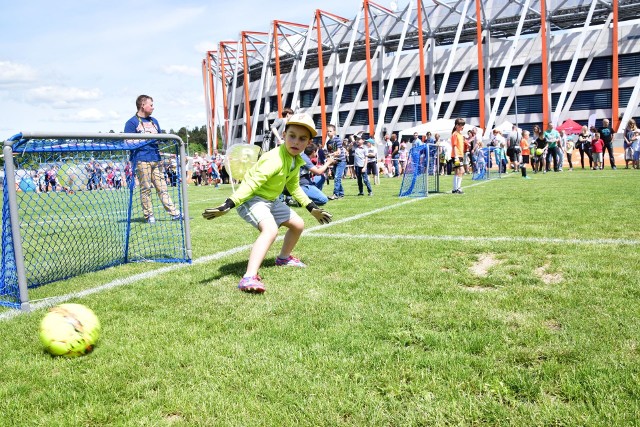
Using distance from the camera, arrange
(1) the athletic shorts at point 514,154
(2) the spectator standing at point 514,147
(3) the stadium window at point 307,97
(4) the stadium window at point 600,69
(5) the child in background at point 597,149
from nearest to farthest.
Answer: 1. (5) the child in background at point 597,149
2. (2) the spectator standing at point 514,147
3. (1) the athletic shorts at point 514,154
4. (4) the stadium window at point 600,69
5. (3) the stadium window at point 307,97

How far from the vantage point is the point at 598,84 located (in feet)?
132

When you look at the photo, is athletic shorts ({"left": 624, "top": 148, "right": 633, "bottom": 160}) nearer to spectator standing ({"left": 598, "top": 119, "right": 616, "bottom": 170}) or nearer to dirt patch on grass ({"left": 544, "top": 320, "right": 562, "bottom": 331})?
spectator standing ({"left": 598, "top": 119, "right": 616, "bottom": 170})

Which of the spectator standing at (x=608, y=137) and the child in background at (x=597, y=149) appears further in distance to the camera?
the child in background at (x=597, y=149)

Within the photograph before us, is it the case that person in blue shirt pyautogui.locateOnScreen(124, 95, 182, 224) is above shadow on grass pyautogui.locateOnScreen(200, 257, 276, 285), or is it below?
above

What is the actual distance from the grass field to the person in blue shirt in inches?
98.2

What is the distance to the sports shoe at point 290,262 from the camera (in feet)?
17.1

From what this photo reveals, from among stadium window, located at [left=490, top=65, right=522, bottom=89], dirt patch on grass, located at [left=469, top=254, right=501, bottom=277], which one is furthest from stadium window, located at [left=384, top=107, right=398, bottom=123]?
dirt patch on grass, located at [left=469, top=254, right=501, bottom=277]

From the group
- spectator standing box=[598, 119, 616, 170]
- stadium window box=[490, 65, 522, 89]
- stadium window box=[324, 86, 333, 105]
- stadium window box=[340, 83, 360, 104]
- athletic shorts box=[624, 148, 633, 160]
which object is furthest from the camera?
stadium window box=[324, 86, 333, 105]

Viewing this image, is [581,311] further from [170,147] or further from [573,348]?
[170,147]

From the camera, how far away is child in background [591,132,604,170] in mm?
21453

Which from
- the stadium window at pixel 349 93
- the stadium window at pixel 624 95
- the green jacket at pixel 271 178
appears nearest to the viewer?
the green jacket at pixel 271 178

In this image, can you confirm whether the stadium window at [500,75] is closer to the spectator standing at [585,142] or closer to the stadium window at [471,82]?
the stadium window at [471,82]

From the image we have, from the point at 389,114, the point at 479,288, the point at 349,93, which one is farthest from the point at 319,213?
the point at 349,93

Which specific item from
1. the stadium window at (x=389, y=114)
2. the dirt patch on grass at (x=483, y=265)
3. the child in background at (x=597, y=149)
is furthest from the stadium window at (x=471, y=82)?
the dirt patch on grass at (x=483, y=265)
